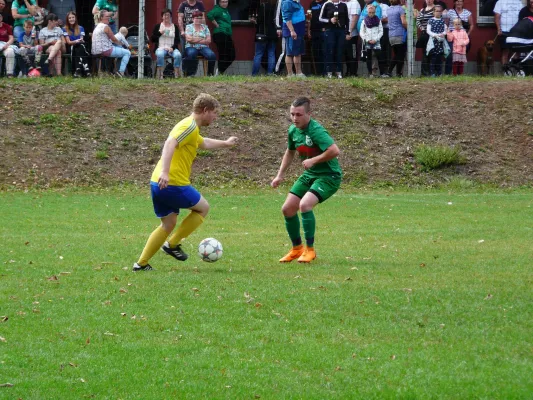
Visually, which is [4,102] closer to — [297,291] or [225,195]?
[225,195]

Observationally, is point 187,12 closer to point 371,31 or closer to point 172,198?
point 371,31

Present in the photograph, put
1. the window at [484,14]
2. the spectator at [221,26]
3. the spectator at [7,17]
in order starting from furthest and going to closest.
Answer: the window at [484,14], the spectator at [221,26], the spectator at [7,17]

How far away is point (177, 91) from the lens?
23438 mm

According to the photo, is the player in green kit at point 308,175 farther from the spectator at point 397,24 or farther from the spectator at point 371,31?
the spectator at point 397,24

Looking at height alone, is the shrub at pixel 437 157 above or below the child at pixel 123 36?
below

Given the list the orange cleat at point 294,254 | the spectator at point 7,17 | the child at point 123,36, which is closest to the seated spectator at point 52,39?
the child at point 123,36

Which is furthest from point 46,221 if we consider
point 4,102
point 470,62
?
point 470,62

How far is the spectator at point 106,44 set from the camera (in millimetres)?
22750

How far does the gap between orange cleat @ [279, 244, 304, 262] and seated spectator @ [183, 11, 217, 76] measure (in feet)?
43.9

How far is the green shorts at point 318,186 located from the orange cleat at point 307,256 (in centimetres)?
59

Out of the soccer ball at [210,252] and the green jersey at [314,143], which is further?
the green jersey at [314,143]

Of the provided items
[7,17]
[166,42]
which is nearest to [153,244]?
[166,42]

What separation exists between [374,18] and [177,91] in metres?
5.25

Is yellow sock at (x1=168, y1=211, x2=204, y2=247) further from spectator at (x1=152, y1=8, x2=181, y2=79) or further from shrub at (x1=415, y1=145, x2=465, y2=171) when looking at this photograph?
spectator at (x1=152, y1=8, x2=181, y2=79)
